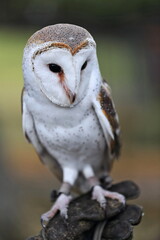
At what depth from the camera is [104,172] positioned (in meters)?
1.49

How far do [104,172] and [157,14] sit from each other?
2.00 m

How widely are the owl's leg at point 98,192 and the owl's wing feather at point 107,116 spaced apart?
84mm

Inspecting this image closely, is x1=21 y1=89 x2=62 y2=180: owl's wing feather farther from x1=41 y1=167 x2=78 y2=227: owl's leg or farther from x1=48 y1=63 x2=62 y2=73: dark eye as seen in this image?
x1=48 y1=63 x2=62 y2=73: dark eye

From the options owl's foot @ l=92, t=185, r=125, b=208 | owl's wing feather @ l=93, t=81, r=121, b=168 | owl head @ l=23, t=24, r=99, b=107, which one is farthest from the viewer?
owl's wing feather @ l=93, t=81, r=121, b=168

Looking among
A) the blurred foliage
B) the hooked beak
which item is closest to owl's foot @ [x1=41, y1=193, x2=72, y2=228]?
the hooked beak

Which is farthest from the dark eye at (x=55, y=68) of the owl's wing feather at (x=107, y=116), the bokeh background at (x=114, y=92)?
the bokeh background at (x=114, y=92)

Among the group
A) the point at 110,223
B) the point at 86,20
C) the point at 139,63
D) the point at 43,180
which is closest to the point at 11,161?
the point at 43,180

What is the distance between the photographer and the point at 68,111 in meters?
1.21

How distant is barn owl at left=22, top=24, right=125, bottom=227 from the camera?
1061mm

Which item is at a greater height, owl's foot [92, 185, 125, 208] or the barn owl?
the barn owl

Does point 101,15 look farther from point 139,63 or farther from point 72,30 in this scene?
point 72,30

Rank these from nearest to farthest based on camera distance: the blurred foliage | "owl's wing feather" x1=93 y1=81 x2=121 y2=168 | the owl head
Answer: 1. the owl head
2. "owl's wing feather" x1=93 y1=81 x2=121 y2=168
3. the blurred foliage

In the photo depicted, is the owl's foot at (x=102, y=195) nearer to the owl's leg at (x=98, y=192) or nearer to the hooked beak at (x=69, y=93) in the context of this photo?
the owl's leg at (x=98, y=192)

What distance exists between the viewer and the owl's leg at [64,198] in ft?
3.90
